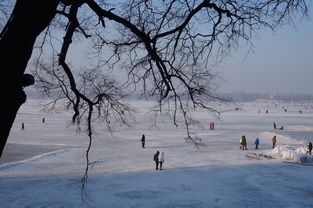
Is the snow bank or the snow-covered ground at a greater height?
the snow bank

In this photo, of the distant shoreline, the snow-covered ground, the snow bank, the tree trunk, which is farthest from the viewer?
the distant shoreline

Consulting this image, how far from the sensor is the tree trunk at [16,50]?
2.43 metres

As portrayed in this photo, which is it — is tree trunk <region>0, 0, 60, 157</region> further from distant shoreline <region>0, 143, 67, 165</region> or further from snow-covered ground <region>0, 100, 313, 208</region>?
distant shoreline <region>0, 143, 67, 165</region>

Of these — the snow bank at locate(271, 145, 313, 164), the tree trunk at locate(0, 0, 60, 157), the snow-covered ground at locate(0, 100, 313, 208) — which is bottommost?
the snow-covered ground at locate(0, 100, 313, 208)

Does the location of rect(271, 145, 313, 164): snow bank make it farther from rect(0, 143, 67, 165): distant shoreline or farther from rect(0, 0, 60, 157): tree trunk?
rect(0, 0, 60, 157): tree trunk

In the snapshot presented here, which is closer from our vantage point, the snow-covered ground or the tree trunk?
the tree trunk

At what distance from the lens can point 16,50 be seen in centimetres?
246

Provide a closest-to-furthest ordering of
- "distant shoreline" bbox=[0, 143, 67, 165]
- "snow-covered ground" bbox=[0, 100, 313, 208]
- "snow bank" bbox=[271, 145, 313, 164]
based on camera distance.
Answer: "snow-covered ground" bbox=[0, 100, 313, 208] < "snow bank" bbox=[271, 145, 313, 164] < "distant shoreline" bbox=[0, 143, 67, 165]

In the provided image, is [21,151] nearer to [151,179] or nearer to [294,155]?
[151,179]

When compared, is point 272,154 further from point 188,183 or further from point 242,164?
point 188,183

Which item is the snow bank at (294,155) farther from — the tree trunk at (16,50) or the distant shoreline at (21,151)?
the tree trunk at (16,50)

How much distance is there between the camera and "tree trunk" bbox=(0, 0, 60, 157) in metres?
2.43

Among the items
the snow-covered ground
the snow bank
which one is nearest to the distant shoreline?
the snow-covered ground

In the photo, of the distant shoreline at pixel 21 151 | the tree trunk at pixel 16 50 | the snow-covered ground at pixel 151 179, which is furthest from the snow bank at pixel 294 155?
the tree trunk at pixel 16 50
